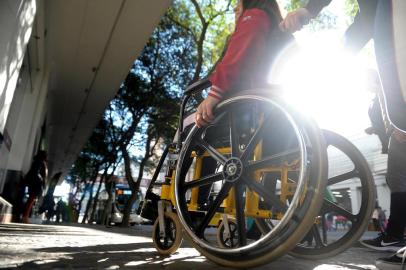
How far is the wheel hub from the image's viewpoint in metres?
1.75

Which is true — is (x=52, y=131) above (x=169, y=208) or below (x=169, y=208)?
above

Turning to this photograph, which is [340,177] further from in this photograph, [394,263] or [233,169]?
[233,169]

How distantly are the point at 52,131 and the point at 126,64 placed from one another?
38.9 ft

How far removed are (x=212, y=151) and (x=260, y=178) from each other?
1.12 feet

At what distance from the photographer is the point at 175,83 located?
15906 mm

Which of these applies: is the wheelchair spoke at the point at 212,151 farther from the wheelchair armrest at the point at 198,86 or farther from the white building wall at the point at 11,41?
the white building wall at the point at 11,41

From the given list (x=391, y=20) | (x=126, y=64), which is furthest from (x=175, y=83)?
(x=391, y=20)

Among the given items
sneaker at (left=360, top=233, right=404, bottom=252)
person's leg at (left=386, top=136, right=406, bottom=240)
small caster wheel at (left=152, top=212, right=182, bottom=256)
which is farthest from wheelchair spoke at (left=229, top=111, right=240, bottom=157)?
sneaker at (left=360, top=233, right=404, bottom=252)

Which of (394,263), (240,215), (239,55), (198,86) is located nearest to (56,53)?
(198,86)

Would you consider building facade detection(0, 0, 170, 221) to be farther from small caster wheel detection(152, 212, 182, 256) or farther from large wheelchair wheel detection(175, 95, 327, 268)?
large wheelchair wheel detection(175, 95, 327, 268)

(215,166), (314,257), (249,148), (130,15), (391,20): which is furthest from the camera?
(130,15)

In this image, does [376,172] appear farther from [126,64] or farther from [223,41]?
[126,64]

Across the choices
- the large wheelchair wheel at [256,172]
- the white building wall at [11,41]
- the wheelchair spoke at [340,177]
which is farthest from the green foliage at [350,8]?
the large wheelchair wheel at [256,172]

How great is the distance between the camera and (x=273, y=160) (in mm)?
1682
